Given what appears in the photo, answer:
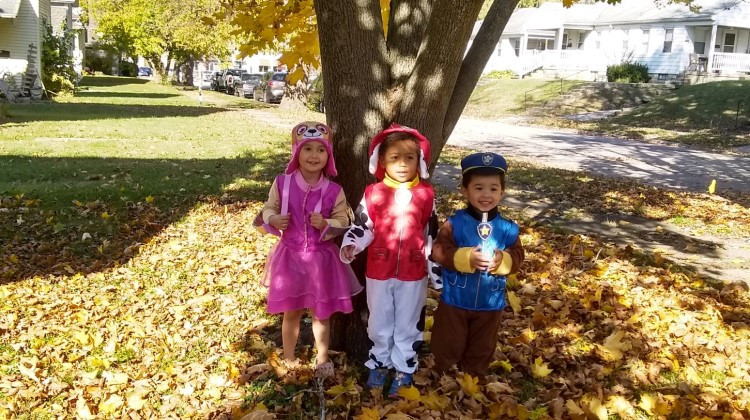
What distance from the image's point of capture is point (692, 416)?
339cm

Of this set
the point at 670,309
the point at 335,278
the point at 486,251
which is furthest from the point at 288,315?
the point at 670,309

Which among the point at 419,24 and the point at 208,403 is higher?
the point at 419,24

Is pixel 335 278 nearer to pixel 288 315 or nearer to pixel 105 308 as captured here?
pixel 288 315

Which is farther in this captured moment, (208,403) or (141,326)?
(141,326)

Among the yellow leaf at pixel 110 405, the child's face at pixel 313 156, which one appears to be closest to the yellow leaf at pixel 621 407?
the child's face at pixel 313 156

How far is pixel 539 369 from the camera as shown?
12.7 feet

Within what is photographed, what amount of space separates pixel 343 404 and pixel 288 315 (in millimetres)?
632

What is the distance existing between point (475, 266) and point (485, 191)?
15.8 inches

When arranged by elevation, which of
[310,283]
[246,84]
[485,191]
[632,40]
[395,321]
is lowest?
[395,321]

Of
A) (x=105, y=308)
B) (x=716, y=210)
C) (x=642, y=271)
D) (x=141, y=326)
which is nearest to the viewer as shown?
(x=141, y=326)

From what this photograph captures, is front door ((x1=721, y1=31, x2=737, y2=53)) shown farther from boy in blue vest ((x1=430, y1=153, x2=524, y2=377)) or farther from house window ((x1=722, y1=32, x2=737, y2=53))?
boy in blue vest ((x1=430, y1=153, x2=524, y2=377))

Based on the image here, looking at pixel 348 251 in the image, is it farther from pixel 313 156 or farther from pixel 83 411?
pixel 83 411

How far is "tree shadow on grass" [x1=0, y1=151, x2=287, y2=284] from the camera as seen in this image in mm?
6395

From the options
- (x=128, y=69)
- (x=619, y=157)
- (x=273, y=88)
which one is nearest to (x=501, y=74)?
(x=273, y=88)
